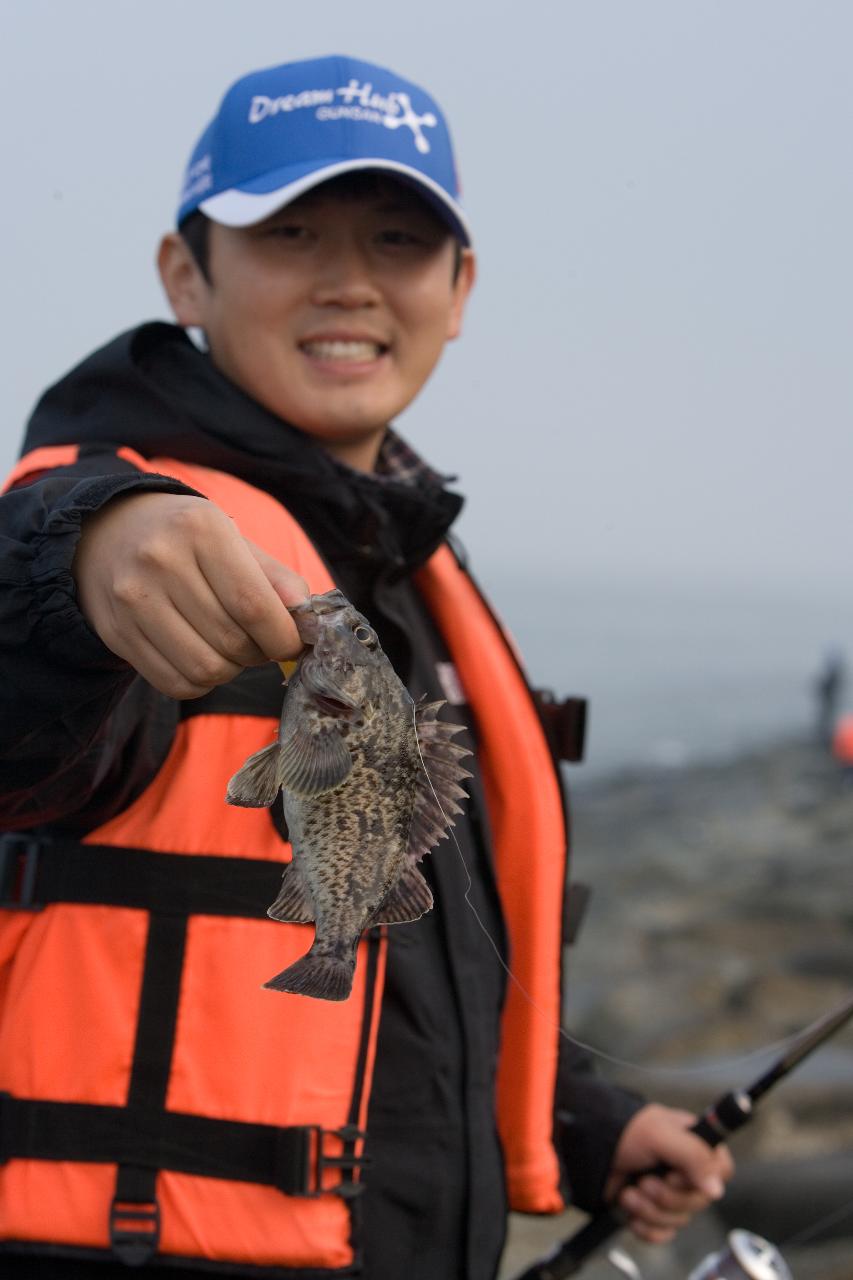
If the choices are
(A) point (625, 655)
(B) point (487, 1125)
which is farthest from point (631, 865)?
(A) point (625, 655)

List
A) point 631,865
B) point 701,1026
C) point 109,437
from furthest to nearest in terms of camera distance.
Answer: point 631,865 → point 701,1026 → point 109,437

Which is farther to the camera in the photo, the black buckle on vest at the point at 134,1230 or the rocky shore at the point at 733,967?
the rocky shore at the point at 733,967

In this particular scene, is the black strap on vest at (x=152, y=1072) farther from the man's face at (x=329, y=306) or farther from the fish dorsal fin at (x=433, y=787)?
the man's face at (x=329, y=306)

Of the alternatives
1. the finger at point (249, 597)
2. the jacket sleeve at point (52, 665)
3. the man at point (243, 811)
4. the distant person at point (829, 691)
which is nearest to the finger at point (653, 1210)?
the man at point (243, 811)

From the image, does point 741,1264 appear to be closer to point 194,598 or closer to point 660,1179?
point 660,1179

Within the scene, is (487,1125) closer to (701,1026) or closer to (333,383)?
(333,383)

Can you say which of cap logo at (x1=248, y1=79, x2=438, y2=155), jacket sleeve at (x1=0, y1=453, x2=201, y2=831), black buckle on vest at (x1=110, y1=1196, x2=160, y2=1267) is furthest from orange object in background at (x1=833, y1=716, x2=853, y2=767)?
jacket sleeve at (x1=0, y1=453, x2=201, y2=831)

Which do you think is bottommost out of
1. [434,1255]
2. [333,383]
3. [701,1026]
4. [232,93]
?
[701,1026]
